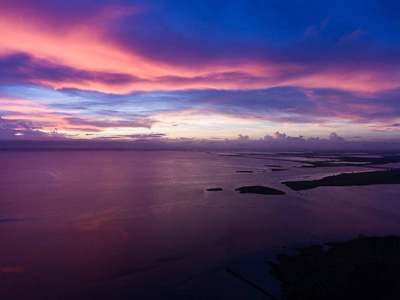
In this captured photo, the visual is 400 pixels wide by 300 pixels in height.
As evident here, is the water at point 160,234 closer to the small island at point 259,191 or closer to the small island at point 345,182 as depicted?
the small island at point 259,191

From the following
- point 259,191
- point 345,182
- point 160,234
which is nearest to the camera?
point 160,234

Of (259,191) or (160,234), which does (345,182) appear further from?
(160,234)

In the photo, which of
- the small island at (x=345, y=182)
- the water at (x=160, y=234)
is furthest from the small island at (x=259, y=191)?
the small island at (x=345, y=182)

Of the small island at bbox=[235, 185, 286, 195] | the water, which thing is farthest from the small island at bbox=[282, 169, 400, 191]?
the water

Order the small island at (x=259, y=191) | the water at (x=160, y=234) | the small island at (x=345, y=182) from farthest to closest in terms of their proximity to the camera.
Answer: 1. the small island at (x=345, y=182)
2. the small island at (x=259, y=191)
3. the water at (x=160, y=234)

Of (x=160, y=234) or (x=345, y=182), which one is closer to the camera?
(x=160, y=234)

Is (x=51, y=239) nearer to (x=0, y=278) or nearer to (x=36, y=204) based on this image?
(x=0, y=278)

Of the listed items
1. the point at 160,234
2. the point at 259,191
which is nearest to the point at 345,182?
the point at 259,191

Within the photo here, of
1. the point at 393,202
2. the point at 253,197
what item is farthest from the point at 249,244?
the point at 393,202

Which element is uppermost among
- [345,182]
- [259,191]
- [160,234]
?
[345,182]
